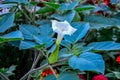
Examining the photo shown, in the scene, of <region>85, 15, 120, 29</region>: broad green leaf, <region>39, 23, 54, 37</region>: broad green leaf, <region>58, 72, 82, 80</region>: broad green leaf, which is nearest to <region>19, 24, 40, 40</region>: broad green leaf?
<region>39, 23, 54, 37</region>: broad green leaf

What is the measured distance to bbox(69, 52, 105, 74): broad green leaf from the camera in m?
0.66

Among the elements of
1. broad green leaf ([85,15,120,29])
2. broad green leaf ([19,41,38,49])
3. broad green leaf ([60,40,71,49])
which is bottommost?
broad green leaf ([85,15,120,29])

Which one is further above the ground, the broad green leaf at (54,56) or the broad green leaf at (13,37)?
the broad green leaf at (13,37)

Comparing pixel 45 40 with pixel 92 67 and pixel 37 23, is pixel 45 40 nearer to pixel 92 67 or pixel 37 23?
pixel 92 67

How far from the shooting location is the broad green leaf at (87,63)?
66 centimetres

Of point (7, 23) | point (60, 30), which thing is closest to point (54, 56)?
point (60, 30)

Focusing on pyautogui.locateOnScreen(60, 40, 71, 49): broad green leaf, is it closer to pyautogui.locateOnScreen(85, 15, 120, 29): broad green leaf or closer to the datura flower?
the datura flower

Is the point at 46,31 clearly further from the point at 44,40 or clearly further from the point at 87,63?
the point at 87,63

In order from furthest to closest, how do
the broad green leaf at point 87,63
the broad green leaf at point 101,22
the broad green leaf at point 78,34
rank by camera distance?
the broad green leaf at point 101,22
the broad green leaf at point 78,34
the broad green leaf at point 87,63

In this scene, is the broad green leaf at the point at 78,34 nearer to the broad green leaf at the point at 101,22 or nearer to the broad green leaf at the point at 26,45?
the broad green leaf at the point at 26,45

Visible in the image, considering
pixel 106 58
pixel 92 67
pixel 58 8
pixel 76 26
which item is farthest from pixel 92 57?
pixel 106 58

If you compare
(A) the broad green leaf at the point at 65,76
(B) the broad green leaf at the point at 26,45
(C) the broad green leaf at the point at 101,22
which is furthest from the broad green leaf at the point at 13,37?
(C) the broad green leaf at the point at 101,22

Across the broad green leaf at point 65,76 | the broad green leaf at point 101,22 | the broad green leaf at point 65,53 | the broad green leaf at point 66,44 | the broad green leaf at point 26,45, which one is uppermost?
the broad green leaf at point 26,45

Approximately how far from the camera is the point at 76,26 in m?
0.82
